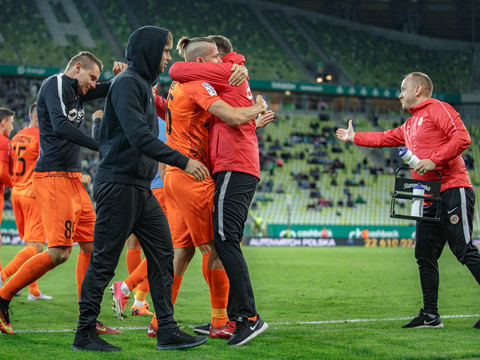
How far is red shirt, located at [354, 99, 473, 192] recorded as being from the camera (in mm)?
6293

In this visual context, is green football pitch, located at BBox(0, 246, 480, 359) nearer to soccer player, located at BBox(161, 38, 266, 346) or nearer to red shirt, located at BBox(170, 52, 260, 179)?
soccer player, located at BBox(161, 38, 266, 346)

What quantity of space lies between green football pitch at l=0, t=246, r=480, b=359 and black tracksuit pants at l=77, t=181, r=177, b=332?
342mm

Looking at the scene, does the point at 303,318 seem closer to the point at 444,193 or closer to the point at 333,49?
the point at 444,193

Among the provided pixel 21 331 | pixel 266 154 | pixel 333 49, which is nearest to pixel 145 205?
pixel 21 331

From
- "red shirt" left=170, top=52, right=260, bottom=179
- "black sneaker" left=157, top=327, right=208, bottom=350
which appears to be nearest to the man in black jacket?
"black sneaker" left=157, top=327, right=208, bottom=350

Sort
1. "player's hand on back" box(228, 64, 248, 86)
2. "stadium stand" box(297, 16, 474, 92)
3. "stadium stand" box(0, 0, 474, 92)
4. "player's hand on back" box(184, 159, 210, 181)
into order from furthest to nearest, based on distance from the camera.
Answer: "stadium stand" box(297, 16, 474, 92), "stadium stand" box(0, 0, 474, 92), "player's hand on back" box(228, 64, 248, 86), "player's hand on back" box(184, 159, 210, 181)

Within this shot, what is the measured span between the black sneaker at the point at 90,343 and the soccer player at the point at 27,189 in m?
3.97

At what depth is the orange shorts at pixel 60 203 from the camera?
6.01 meters

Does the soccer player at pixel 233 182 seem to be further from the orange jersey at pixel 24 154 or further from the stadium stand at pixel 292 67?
the stadium stand at pixel 292 67

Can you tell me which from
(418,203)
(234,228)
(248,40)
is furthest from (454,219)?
(248,40)

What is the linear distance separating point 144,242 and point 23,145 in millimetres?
4461

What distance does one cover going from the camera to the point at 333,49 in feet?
159

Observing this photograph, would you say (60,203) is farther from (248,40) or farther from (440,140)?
(248,40)

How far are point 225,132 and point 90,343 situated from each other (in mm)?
2091
